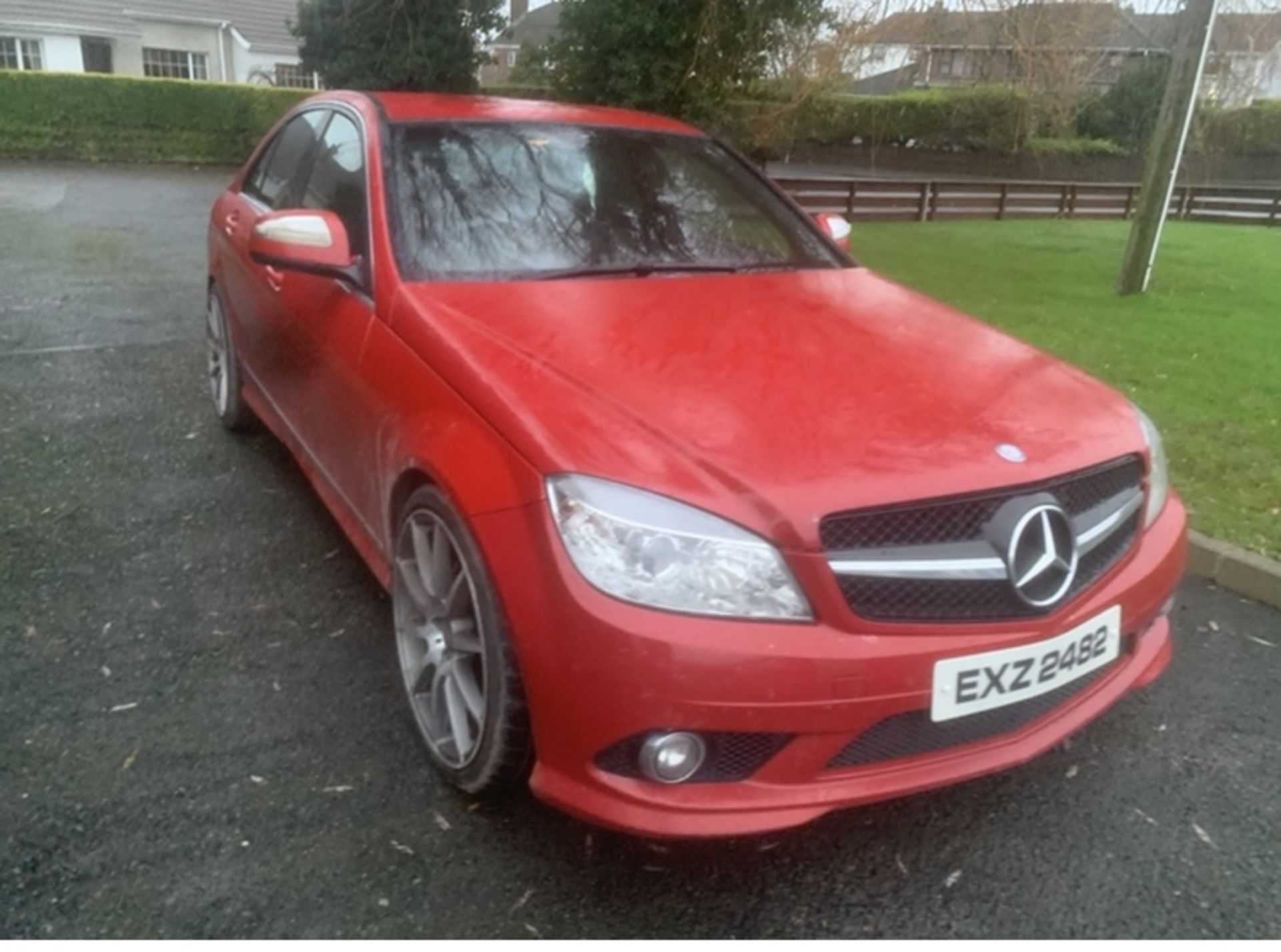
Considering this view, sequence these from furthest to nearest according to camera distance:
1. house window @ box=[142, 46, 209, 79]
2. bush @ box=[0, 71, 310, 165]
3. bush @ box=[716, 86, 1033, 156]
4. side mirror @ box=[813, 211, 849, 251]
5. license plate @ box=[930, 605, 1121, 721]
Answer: house window @ box=[142, 46, 209, 79], bush @ box=[716, 86, 1033, 156], bush @ box=[0, 71, 310, 165], side mirror @ box=[813, 211, 849, 251], license plate @ box=[930, 605, 1121, 721]

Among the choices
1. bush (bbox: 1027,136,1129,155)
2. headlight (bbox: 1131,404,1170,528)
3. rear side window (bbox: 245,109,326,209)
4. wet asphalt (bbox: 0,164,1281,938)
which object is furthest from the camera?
bush (bbox: 1027,136,1129,155)

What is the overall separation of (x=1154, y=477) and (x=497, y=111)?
8.27 ft

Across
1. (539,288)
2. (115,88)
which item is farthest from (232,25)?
(539,288)

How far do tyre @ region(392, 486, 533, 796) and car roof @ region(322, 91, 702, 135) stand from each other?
5.44 feet

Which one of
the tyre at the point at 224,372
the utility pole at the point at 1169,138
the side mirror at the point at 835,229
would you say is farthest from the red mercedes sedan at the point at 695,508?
the utility pole at the point at 1169,138

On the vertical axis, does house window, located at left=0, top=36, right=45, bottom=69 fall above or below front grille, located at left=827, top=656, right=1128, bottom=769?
above

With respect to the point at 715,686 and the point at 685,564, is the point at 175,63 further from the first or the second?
the point at 715,686

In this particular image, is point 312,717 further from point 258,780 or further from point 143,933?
point 143,933

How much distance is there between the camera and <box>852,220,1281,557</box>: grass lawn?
5074 mm

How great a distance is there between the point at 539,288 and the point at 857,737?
1.62 metres

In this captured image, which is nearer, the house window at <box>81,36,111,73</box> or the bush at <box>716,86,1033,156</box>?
the bush at <box>716,86,1033,156</box>

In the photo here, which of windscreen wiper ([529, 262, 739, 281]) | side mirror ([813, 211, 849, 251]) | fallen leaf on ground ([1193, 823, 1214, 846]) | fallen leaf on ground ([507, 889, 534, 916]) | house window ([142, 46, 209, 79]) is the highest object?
house window ([142, 46, 209, 79])

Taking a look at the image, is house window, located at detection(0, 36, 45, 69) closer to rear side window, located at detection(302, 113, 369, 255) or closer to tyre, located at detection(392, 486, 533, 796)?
rear side window, located at detection(302, 113, 369, 255)

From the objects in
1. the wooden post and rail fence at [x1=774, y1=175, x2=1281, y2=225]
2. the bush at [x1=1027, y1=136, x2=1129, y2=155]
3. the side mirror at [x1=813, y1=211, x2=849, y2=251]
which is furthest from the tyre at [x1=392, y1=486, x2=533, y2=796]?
the bush at [x1=1027, y1=136, x2=1129, y2=155]
